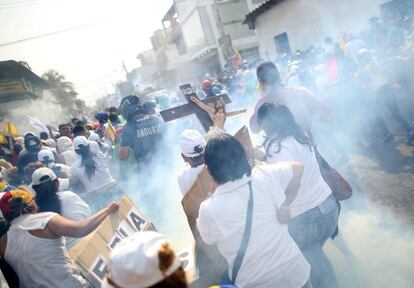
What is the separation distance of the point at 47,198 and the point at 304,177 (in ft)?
7.68

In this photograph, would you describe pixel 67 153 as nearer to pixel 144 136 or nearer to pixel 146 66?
pixel 144 136

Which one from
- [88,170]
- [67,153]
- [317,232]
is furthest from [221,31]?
[317,232]

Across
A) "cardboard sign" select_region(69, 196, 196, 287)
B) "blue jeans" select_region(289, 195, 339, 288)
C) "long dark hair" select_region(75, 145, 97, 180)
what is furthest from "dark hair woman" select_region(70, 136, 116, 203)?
"blue jeans" select_region(289, 195, 339, 288)

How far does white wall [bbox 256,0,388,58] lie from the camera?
11961mm

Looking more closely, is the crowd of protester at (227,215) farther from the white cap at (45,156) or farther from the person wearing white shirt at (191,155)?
the white cap at (45,156)

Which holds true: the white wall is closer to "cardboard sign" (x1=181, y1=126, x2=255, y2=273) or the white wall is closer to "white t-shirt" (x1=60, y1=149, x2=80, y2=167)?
"white t-shirt" (x1=60, y1=149, x2=80, y2=167)

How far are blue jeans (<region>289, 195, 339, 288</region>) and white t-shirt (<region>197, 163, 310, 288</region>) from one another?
0.61 m

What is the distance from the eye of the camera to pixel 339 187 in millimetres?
3219

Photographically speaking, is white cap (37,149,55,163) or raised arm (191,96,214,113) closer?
raised arm (191,96,214,113)

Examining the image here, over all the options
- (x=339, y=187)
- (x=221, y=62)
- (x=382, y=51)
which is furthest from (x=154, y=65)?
(x=339, y=187)

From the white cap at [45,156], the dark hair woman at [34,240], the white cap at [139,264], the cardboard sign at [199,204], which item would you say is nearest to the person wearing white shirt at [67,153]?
the white cap at [45,156]

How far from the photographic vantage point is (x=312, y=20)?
14.0m

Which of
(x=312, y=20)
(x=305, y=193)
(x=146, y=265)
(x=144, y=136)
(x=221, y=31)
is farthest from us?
(x=221, y=31)

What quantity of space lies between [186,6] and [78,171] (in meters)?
32.2
